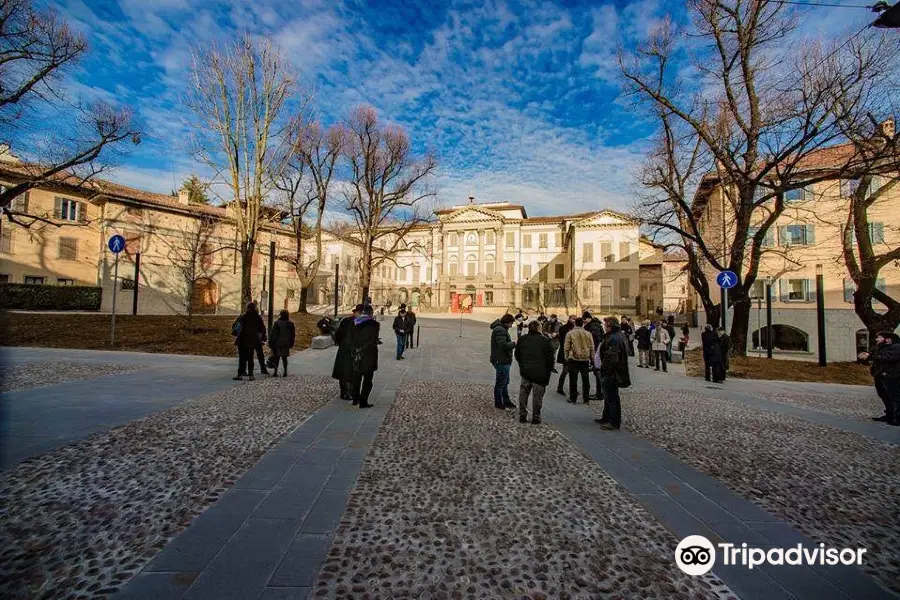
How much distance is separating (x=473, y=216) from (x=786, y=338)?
4430cm

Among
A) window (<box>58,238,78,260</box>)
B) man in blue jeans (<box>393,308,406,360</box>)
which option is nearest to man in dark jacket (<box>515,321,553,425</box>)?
man in blue jeans (<box>393,308,406,360</box>)

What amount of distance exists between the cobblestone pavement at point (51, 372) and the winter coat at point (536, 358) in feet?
29.8

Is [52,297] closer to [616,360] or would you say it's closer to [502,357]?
[502,357]

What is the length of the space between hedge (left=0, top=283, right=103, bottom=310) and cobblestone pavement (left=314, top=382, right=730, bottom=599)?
1129 inches

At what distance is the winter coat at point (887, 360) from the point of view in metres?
7.38

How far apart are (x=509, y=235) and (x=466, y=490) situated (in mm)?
61453

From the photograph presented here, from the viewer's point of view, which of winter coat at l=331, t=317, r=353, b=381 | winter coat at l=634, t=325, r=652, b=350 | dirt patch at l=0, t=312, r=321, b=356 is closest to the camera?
winter coat at l=331, t=317, r=353, b=381

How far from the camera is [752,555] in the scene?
116 inches

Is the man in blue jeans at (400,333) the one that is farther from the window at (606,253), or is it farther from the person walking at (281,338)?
the window at (606,253)

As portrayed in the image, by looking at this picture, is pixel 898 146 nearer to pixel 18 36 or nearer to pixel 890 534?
pixel 890 534

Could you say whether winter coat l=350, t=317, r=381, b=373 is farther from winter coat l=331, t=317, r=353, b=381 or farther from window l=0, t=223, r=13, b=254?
window l=0, t=223, r=13, b=254

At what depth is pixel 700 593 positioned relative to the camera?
8.16 feet

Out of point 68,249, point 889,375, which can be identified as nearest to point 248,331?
point 889,375

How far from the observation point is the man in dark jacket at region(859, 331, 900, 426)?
24.2ft
